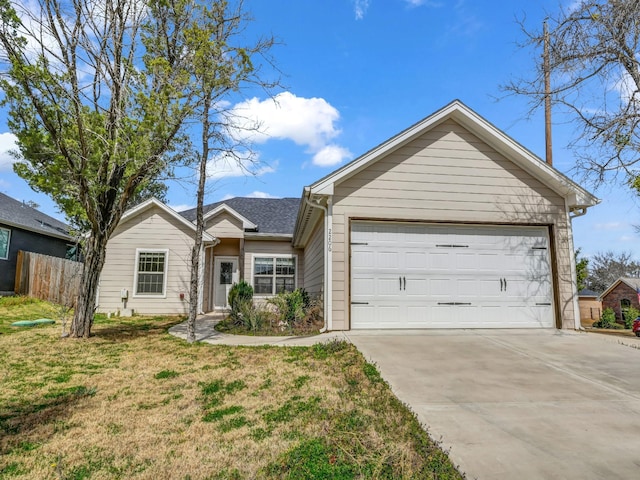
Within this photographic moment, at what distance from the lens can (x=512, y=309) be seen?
323 inches

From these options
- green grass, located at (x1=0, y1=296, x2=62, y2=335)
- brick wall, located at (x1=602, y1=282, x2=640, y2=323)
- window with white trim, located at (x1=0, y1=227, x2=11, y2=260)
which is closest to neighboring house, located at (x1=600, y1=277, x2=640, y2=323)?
brick wall, located at (x1=602, y1=282, x2=640, y2=323)

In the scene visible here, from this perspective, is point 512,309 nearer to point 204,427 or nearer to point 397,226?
point 397,226

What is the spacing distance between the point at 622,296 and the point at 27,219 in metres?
39.3

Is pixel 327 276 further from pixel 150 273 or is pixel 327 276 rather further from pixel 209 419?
pixel 150 273

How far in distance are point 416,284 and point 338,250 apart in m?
1.90

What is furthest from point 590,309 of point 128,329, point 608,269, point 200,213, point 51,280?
point 51,280

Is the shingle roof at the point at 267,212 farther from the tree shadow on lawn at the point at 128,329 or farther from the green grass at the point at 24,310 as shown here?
the green grass at the point at 24,310

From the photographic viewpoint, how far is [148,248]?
45.0 ft

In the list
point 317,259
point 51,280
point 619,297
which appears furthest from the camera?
point 619,297

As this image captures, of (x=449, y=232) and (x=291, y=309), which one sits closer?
(x=449, y=232)

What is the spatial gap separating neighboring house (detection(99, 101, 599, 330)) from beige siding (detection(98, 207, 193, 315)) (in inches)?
298

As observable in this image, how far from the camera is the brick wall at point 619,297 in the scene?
89.2 ft

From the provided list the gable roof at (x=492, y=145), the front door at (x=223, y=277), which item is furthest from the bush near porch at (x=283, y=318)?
the front door at (x=223, y=277)

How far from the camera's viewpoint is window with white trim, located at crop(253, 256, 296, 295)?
14.9m
